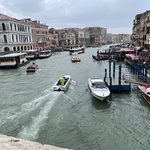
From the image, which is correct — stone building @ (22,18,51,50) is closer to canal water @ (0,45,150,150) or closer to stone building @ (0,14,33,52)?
stone building @ (0,14,33,52)

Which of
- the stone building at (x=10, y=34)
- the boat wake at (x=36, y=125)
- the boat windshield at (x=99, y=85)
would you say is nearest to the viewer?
the boat wake at (x=36, y=125)

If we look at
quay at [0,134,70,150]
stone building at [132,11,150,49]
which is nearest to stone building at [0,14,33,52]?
stone building at [132,11,150,49]

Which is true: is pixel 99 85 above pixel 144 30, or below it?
below

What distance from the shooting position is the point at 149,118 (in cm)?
1313

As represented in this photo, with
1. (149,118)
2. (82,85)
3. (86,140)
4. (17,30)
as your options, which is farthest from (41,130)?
(17,30)

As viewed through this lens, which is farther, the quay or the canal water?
the canal water

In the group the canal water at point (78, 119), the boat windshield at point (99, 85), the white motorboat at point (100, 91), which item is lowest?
the canal water at point (78, 119)

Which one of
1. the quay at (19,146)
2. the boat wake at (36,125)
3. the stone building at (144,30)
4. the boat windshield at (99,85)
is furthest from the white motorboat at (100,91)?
the stone building at (144,30)

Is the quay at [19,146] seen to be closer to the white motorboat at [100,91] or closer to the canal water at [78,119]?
the canal water at [78,119]

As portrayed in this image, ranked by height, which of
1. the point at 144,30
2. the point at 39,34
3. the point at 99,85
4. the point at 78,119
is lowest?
the point at 78,119

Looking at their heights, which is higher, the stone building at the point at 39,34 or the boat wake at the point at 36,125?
the stone building at the point at 39,34

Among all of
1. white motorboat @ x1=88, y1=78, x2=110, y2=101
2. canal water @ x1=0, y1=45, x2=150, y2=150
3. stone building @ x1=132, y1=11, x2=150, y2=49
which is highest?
stone building @ x1=132, y1=11, x2=150, y2=49

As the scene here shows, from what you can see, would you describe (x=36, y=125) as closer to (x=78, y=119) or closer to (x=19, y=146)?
(x=78, y=119)

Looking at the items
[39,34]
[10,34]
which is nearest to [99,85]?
[10,34]
